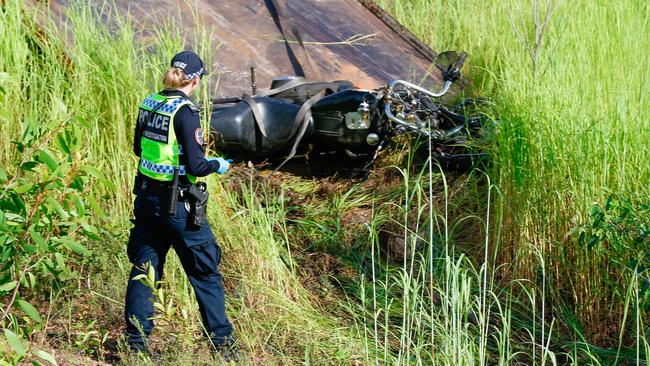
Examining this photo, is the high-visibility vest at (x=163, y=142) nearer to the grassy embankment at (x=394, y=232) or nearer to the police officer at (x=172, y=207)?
the police officer at (x=172, y=207)

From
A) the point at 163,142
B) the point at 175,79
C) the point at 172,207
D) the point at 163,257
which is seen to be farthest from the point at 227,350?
the point at 175,79

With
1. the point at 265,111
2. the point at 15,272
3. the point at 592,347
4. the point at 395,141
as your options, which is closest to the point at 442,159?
the point at 395,141

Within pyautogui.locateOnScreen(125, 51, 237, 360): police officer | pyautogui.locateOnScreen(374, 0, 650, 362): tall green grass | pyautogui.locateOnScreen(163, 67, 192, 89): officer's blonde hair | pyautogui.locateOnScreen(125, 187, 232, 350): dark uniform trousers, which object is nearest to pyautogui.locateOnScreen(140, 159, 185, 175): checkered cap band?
pyautogui.locateOnScreen(125, 51, 237, 360): police officer

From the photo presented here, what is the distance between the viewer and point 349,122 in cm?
576

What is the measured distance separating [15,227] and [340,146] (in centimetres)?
241

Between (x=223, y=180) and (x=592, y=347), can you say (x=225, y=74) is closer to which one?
(x=223, y=180)

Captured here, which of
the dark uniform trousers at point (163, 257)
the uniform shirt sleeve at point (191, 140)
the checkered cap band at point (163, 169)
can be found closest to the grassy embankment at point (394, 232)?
the dark uniform trousers at point (163, 257)

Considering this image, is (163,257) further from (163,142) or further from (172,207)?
(163,142)

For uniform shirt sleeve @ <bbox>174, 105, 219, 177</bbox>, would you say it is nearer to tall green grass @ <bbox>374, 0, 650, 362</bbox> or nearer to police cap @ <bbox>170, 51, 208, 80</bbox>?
police cap @ <bbox>170, 51, 208, 80</bbox>

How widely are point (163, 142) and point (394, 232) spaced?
179cm

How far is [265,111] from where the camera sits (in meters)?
5.96

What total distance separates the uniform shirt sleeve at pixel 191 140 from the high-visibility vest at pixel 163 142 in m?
0.03

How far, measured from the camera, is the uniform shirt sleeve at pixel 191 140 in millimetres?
3936

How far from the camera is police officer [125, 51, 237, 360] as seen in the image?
3967 millimetres
